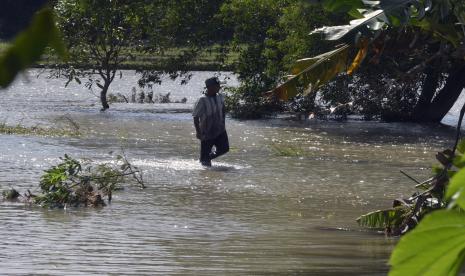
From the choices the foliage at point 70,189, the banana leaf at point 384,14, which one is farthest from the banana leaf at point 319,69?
the foliage at point 70,189

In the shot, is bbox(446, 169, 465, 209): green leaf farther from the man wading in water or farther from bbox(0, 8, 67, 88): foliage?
the man wading in water

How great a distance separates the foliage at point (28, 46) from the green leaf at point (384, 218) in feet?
28.3

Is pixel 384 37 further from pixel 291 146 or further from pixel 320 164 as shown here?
pixel 291 146

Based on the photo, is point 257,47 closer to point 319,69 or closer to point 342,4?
point 319,69

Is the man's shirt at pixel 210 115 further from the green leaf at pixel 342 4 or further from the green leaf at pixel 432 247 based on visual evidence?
the green leaf at pixel 432 247

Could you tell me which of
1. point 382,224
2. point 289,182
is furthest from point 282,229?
point 289,182

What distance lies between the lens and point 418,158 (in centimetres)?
1791

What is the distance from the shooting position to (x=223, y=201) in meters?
11.9

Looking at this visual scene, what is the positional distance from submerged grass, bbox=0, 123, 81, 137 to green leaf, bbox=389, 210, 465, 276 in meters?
19.1

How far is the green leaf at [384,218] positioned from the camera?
9.48m

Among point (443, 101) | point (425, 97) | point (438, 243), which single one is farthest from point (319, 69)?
point (443, 101)

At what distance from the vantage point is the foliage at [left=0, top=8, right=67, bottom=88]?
1005 millimetres

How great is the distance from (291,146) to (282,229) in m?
9.65

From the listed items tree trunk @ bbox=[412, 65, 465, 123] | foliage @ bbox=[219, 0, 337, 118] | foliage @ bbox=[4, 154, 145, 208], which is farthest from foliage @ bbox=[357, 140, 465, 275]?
tree trunk @ bbox=[412, 65, 465, 123]
